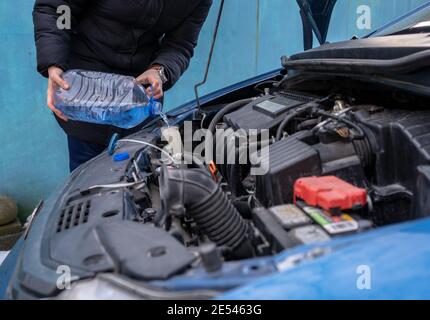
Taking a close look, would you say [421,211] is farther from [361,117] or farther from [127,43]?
[127,43]

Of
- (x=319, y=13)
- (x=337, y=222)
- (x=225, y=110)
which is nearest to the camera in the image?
(x=337, y=222)

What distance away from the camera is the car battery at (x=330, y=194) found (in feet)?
3.25

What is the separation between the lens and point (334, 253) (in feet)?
2.41

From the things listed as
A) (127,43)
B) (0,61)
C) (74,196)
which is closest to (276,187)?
(74,196)

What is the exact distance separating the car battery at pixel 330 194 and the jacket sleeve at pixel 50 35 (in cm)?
138

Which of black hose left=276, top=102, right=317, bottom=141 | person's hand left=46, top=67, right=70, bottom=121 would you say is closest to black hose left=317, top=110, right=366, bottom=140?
black hose left=276, top=102, right=317, bottom=141

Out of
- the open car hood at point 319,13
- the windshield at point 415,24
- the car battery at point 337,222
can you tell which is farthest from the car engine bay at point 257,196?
the open car hood at point 319,13

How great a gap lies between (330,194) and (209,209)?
31 centimetres

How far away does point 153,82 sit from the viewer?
6.91 ft

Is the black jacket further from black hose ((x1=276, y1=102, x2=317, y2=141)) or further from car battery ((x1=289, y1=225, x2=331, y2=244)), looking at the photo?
car battery ((x1=289, y1=225, x2=331, y2=244))
